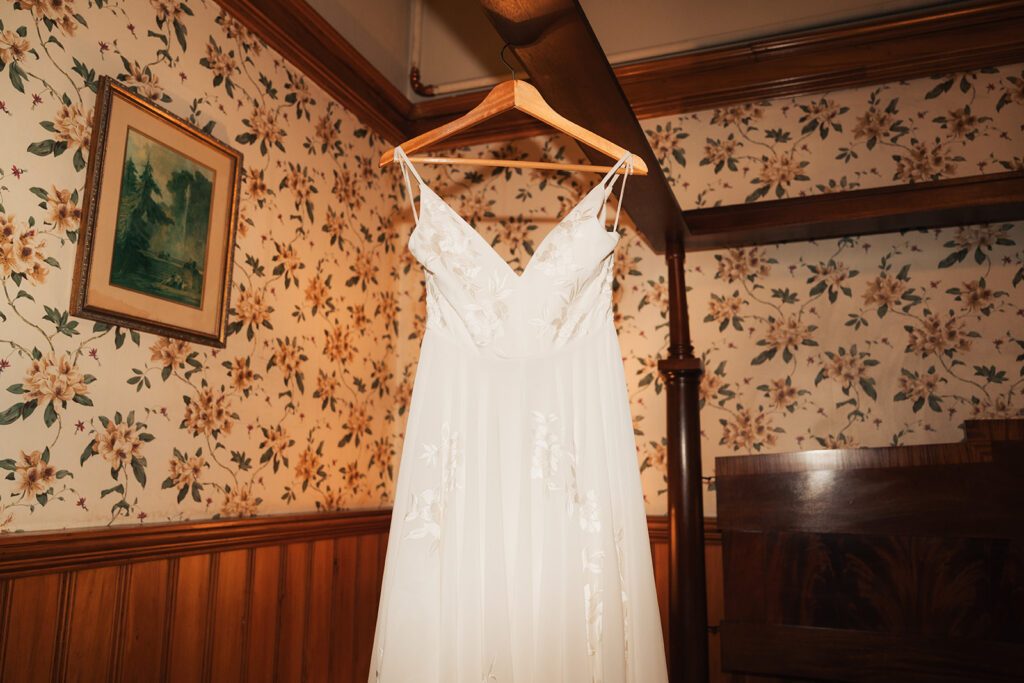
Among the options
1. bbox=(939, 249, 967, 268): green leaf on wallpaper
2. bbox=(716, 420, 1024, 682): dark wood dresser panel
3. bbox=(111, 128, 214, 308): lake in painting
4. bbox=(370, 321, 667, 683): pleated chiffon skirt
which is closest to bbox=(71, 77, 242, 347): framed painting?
bbox=(111, 128, 214, 308): lake in painting

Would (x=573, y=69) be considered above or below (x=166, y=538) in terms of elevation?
above

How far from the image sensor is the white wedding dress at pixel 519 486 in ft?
3.71

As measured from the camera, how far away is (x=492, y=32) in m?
2.79

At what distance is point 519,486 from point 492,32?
86.5 inches

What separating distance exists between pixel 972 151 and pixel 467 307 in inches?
71.9

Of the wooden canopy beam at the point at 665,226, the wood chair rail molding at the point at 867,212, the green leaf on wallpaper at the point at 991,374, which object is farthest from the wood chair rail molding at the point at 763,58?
the green leaf on wallpaper at the point at 991,374

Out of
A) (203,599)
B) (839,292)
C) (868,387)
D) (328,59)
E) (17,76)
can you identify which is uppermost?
(328,59)

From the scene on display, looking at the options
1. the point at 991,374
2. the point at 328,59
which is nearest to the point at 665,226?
the point at 991,374

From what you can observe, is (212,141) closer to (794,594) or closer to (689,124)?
(689,124)

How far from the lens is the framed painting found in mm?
1511

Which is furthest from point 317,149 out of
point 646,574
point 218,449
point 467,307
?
point 646,574

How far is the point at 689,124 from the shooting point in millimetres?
2463

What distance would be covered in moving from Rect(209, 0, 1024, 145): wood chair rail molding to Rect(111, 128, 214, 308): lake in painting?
1.81ft

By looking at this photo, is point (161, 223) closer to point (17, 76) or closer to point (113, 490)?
point (17, 76)
